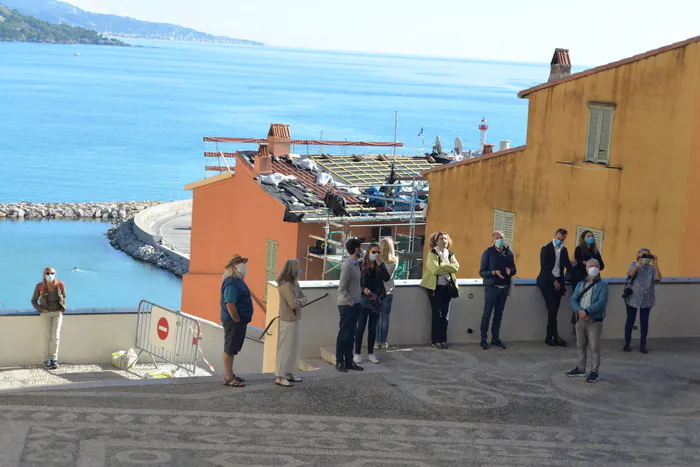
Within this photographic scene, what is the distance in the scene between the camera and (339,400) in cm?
1166

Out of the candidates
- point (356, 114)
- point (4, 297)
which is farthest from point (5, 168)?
point (356, 114)

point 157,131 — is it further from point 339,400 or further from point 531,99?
point 339,400

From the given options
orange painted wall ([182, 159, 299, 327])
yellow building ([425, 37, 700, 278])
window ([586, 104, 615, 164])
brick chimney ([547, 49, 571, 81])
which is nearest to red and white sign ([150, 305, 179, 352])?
yellow building ([425, 37, 700, 278])

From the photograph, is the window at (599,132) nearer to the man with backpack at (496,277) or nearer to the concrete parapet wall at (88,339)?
the man with backpack at (496,277)

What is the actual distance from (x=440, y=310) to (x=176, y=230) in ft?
185

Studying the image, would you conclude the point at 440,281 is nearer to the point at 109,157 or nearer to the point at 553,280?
the point at 553,280

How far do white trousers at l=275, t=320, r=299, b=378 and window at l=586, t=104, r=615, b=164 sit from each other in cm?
982

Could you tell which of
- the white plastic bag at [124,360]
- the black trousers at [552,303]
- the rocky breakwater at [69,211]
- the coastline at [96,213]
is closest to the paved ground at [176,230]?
the coastline at [96,213]

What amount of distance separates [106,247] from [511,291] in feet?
191

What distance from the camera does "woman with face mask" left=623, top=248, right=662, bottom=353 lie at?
14219 mm

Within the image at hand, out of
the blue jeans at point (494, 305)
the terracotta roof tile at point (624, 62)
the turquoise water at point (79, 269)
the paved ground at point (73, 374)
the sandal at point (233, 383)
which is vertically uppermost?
the terracotta roof tile at point (624, 62)

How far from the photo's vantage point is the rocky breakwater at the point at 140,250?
197 feet

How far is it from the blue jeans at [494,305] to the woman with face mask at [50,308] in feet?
21.5

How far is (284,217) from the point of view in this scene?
27609mm
